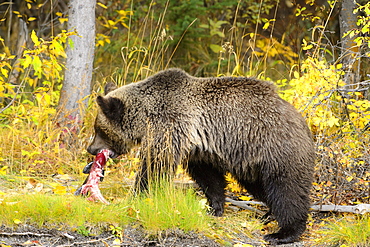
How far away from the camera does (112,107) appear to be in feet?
17.1

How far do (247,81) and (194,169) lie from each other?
1.13 m

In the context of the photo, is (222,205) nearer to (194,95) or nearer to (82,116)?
(194,95)

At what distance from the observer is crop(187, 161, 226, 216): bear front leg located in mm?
5508

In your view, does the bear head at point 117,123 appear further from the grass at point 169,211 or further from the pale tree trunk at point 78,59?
the pale tree trunk at point 78,59

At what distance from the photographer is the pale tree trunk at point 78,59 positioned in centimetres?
723

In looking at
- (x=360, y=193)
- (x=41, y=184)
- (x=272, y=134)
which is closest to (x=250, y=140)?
(x=272, y=134)

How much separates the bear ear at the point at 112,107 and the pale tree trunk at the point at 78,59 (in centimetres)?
207

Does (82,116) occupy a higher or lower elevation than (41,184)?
higher

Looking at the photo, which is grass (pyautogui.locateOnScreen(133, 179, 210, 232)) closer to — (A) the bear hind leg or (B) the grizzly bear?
(B) the grizzly bear

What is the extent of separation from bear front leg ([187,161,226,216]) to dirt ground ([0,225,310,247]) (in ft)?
3.30

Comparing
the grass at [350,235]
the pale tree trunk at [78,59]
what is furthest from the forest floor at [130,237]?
the pale tree trunk at [78,59]

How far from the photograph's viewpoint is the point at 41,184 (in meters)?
5.63

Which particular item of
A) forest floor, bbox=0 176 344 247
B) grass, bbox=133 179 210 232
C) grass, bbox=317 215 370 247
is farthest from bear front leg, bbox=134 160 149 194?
grass, bbox=317 215 370 247

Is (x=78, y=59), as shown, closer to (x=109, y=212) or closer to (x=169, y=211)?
(x=109, y=212)
